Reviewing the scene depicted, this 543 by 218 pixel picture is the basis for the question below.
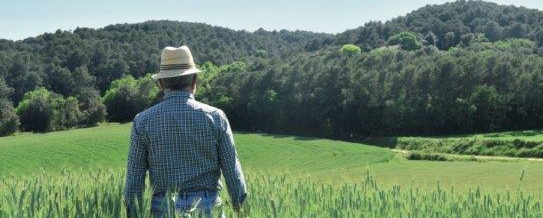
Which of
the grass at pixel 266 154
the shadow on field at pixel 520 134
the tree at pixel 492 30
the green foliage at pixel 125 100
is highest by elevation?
the tree at pixel 492 30

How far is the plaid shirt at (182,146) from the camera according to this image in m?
4.98

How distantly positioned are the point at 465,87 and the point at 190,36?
10635cm

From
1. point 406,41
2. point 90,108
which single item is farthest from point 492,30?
point 90,108

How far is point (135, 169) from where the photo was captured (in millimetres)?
5012

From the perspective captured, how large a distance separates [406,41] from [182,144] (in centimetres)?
14727

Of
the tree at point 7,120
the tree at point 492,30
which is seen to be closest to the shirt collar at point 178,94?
the tree at point 7,120

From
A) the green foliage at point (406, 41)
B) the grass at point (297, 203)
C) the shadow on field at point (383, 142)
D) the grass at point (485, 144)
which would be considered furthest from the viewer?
the green foliage at point (406, 41)

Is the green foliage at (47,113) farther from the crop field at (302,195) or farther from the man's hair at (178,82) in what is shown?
the man's hair at (178,82)

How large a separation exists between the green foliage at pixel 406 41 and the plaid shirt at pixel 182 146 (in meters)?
144

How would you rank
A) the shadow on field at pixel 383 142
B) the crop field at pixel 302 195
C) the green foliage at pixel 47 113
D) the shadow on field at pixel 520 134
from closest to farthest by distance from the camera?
the crop field at pixel 302 195 < the shadow on field at pixel 520 134 < the shadow on field at pixel 383 142 < the green foliage at pixel 47 113

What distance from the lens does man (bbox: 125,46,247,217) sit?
16.3 feet

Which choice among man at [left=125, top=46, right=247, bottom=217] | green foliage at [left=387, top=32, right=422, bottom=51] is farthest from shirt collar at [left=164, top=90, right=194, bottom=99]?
green foliage at [left=387, top=32, right=422, bottom=51]

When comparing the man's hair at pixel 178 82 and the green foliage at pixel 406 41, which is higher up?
the green foliage at pixel 406 41

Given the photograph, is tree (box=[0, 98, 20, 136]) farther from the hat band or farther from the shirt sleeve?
the shirt sleeve
